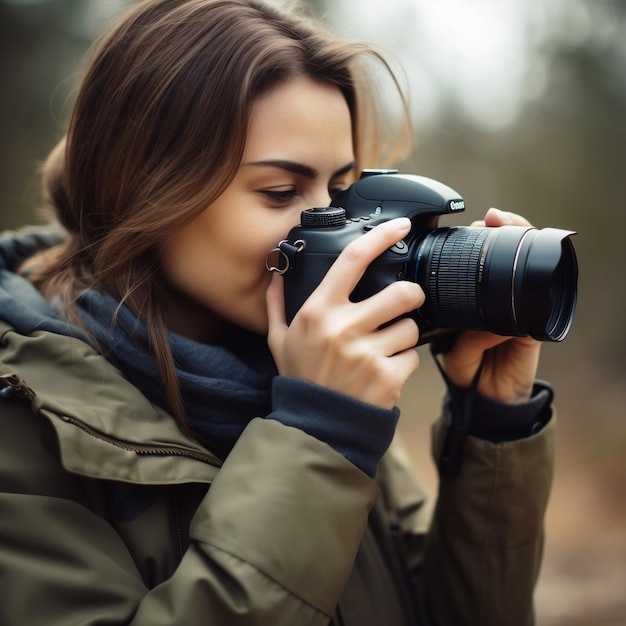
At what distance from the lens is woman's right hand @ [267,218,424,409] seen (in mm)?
799

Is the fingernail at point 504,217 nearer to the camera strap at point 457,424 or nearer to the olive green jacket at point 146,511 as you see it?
the camera strap at point 457,424

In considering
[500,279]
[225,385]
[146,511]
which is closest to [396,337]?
[500,279]

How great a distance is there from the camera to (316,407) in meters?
0.79

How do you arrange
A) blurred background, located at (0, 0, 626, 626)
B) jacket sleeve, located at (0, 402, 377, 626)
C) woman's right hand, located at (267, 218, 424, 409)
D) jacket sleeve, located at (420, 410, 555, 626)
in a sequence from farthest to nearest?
1. blurred background, located at (0, 0, 626, 626)
2. jacket sleeve, located at (420, 410, 555, 626)
3. woman's right hand, located at (267, 218, 424, 409)
4. jacket sleeve, located at (0, 402, 377, 626)

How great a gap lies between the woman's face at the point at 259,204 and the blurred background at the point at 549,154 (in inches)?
78.6

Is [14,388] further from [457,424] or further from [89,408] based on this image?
[457,424]

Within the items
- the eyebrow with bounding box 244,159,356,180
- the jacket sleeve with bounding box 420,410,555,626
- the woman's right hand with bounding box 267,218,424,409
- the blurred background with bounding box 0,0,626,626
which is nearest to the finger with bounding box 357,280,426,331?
the woman's right hand with bounding box 267,218,424,409

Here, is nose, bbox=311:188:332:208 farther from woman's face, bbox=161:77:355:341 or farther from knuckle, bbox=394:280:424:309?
knuckle, bbox=394:280:424:309

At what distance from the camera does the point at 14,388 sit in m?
0.74

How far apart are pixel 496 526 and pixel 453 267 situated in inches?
18.2

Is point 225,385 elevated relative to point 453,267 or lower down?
lower down

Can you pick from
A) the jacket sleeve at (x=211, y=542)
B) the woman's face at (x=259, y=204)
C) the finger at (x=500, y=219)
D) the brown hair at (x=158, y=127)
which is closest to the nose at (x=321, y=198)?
the woman's face at (x=259, y=204)

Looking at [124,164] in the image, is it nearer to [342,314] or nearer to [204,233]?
[204,233]

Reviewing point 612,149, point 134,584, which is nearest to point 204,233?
point 134,584
